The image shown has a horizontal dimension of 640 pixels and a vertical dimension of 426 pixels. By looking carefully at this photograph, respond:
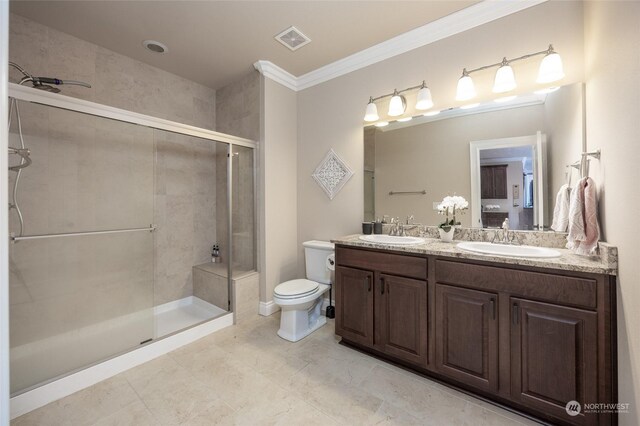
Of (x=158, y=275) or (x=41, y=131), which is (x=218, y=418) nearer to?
(x=158, y=275)

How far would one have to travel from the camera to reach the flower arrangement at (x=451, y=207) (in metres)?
1.99

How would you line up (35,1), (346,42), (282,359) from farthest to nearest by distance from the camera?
(346,42) → (282,359) → (35,1)

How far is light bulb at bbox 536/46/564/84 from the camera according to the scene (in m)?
1.60

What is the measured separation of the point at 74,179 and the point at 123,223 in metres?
0.51

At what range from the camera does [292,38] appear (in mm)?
2256

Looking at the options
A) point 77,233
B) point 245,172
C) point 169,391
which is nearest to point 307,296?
point 169,391

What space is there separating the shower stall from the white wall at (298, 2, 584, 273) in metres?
0.71

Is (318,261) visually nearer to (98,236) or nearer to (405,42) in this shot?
(98,236)

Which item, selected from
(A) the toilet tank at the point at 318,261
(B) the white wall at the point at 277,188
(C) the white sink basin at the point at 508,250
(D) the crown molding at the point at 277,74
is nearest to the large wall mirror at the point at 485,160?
(C) the white sink basin at the point at 508,250

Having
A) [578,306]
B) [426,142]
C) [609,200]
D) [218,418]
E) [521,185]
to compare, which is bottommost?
[218,418]

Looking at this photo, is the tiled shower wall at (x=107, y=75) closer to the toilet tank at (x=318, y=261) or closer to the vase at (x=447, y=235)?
the toilet tank at (x=318, y=261)

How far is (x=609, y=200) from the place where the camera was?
1.27 meters

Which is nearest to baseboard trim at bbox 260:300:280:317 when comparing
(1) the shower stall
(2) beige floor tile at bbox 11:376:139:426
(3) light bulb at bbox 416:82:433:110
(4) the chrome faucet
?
(1) the shower stall

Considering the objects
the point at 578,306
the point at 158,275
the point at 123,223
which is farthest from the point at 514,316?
the point at 158,275
